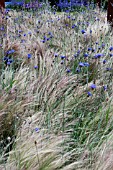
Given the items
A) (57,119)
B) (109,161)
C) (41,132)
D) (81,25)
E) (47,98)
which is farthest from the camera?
(81,25)

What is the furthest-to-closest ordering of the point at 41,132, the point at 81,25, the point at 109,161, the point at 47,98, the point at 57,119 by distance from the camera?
the point at 81,25
the point at 47,98
the point at 57,119
the point at 41,132
the point at 109,161

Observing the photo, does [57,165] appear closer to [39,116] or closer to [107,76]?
[39,116]

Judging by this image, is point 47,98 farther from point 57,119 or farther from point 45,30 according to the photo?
point 45,30

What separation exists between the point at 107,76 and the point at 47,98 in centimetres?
89

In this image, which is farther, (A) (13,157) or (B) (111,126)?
(B) (111,126)

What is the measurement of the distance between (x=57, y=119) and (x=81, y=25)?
3.33 m

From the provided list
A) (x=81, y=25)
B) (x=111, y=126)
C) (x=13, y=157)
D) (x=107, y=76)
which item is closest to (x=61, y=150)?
(x=13, y=157)

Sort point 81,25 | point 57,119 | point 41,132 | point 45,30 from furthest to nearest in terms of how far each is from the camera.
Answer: point 81,25 → point 45,30 → point 57,119 → point 41,132

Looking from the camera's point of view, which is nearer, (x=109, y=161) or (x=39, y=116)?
(x=109, y=161)

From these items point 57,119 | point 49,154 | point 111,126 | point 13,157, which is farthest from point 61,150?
point 111,126

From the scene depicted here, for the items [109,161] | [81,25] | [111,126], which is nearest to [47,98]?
[111,126]

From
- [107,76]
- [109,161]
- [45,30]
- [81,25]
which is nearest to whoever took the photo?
[109,161]

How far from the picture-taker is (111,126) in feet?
8.97

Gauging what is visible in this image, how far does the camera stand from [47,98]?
2926 millimetres
